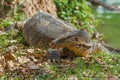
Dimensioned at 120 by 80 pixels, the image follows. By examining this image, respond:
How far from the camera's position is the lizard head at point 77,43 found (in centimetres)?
786

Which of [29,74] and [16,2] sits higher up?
[16,2]

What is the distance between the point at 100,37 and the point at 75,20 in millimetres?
839

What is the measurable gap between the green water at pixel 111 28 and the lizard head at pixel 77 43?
237 inches

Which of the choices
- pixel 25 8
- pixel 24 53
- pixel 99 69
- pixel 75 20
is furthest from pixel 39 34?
pixel 75 20

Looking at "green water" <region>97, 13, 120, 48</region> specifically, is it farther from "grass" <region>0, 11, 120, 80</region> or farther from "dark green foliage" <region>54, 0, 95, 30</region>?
"grass" <region>0, 11, 120, 80</region>

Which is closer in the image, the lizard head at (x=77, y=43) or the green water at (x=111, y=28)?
the lizard head at (x=77, y=43)

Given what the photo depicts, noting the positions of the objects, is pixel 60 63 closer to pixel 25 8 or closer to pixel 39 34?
pixel 39 34

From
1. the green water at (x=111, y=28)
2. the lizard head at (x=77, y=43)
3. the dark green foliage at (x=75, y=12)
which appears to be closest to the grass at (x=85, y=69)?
the lizard head at (x=77, y=43)

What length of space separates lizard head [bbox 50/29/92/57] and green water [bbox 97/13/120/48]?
6.01 metres

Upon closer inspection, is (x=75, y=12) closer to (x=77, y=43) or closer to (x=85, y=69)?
(x=77, y=43)

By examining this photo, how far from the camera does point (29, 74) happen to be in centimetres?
707

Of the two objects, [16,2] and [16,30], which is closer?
[16,30]

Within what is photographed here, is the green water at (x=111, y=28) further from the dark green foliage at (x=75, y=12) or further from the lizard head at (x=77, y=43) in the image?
the lizard head at (x=77, y=43)

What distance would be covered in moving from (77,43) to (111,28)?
29.4 ft
